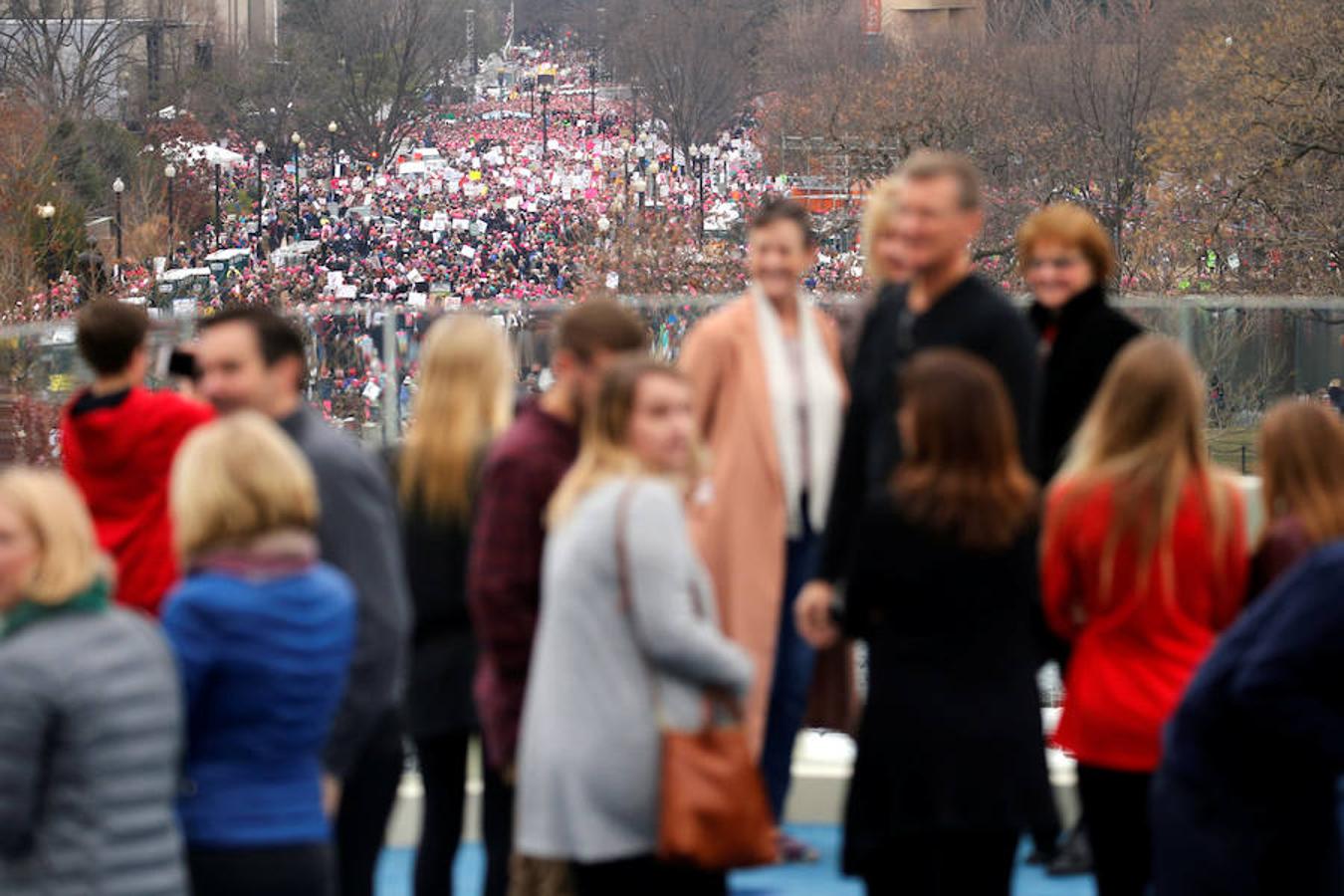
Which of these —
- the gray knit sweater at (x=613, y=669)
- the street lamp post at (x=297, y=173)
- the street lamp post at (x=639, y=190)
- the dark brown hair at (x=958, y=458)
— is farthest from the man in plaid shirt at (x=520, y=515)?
the street lamp post at (x=297, y=173)

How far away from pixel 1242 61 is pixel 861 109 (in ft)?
54.1

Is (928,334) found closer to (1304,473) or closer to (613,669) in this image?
(1304,473)

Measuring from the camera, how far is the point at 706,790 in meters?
3.89

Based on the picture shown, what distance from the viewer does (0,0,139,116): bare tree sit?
6312 cm

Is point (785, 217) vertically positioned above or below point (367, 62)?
below

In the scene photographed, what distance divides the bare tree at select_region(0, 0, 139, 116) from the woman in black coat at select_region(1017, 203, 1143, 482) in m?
55.6

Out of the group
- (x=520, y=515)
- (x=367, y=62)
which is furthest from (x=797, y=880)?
(x=367, y=62)

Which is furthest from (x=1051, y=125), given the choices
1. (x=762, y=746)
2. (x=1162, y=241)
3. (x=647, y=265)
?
(x=762, y=746)

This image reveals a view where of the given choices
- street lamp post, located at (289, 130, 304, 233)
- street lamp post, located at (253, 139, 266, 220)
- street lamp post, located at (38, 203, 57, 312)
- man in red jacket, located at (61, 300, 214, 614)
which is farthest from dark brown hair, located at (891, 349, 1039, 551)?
street lamp post, located at (289, 130, 304, 233)

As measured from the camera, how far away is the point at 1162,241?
1732 inches

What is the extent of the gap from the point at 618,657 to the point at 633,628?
55 mm

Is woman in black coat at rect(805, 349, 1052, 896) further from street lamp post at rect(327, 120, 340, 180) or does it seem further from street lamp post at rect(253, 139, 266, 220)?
street lamp post at rect(327, 120, 340, 180)

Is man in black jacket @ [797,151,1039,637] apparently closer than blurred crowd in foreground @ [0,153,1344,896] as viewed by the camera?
No

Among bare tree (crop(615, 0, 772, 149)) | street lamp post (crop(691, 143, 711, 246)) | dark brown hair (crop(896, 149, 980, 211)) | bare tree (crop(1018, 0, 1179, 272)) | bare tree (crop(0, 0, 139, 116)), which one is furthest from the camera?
bare tree (crop(615, 0, 772, 149))
